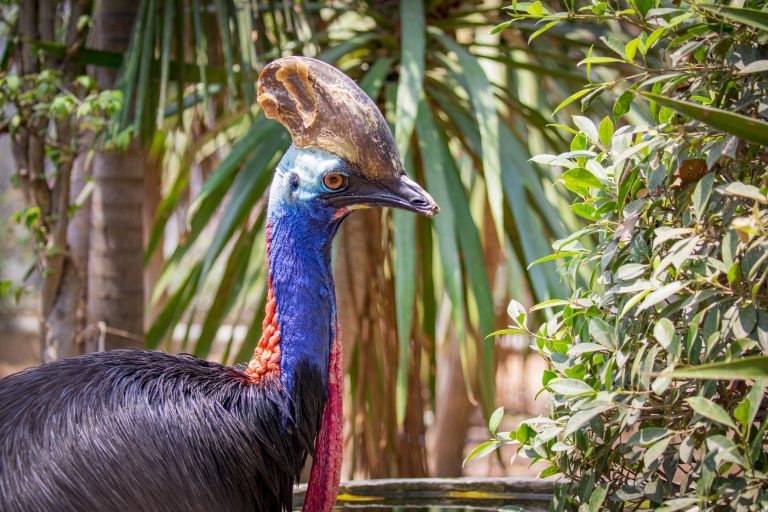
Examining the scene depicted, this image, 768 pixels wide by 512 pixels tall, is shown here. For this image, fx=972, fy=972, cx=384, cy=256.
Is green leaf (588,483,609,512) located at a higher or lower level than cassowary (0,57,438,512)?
lower

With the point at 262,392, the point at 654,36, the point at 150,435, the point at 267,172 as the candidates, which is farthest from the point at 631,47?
the point at 267,172

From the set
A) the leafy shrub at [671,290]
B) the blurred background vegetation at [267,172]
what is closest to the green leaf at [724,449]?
the leafy shrub at [671,290]

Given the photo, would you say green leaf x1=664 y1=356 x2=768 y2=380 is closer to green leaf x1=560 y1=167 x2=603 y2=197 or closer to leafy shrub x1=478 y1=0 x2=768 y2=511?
leafy shrub x1=478 y1=0 x2=768 y2=511

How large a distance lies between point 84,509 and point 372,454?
7.68ft

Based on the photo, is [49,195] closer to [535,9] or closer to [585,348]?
[535,9]

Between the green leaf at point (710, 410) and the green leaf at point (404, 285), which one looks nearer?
the green leaf at point (710, 410)

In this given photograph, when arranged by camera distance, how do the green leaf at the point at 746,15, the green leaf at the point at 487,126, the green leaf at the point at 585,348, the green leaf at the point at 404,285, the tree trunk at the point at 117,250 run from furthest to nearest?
the tree trunk at the point at 117,250 < the green leaf at the point at 487,126 < the green leaf at the point at 404,285 < the green leaf at the point at 585,348 < the green leaf at the point at 746,15

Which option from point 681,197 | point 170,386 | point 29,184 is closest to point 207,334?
point 29,184

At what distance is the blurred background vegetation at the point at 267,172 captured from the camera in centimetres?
280

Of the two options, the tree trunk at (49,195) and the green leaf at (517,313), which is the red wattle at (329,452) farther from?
the tree trunk at (49,195)

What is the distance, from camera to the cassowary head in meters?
1.56

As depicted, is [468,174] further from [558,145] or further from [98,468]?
[98,468]

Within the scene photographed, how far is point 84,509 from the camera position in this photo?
4.63 feet

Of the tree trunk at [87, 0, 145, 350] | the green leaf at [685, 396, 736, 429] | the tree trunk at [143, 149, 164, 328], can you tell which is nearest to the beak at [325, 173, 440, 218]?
the green leaf at [685, 396, 736, 429]
